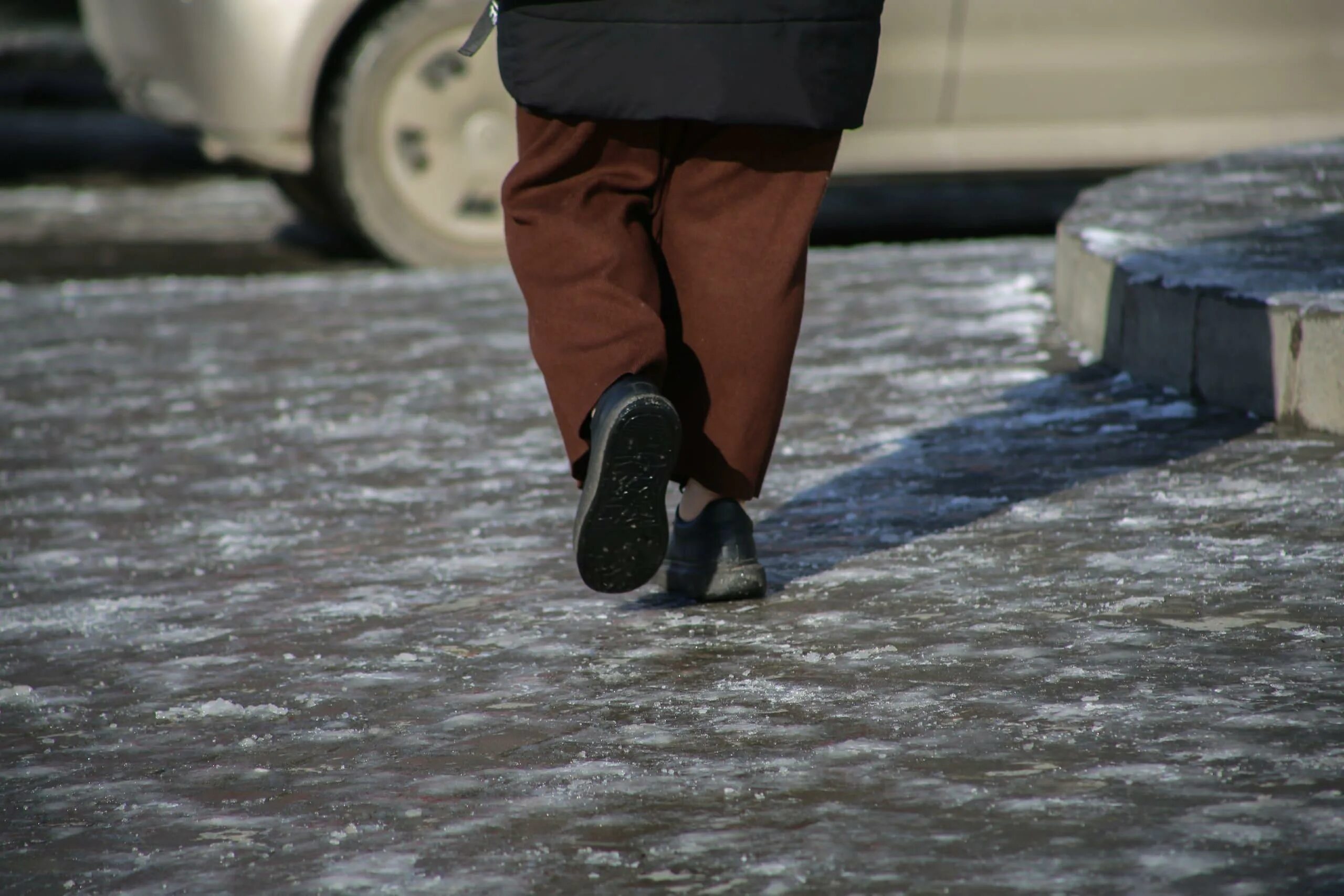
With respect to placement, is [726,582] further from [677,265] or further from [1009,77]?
[1009,77]

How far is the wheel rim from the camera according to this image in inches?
256

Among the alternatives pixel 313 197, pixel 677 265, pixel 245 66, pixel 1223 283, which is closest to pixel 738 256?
pixel 677 265

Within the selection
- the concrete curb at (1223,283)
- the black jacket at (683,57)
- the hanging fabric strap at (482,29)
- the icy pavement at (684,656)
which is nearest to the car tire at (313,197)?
the icy pavement at (684,656)

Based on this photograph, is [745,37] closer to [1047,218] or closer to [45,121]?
[1047,218]

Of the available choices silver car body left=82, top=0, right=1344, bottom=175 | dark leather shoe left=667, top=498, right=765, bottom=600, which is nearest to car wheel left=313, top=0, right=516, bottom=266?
silver car body left=82, top=0, right=1344, bottom=175

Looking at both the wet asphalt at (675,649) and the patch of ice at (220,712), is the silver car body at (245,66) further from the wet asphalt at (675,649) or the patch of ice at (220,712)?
the patch of ice at (220,712)

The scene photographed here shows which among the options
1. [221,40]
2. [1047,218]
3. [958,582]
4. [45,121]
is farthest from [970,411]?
[45,121]

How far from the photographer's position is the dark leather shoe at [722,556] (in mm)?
2867

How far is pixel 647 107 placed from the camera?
8.59ft

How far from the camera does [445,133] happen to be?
21.6 ft

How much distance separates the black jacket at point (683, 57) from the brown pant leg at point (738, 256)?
0.12 meters

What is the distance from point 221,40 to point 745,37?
4232 millimetres

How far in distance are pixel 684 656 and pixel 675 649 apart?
38 mm

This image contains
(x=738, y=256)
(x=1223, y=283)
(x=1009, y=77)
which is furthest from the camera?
(x=1009, y=77)
